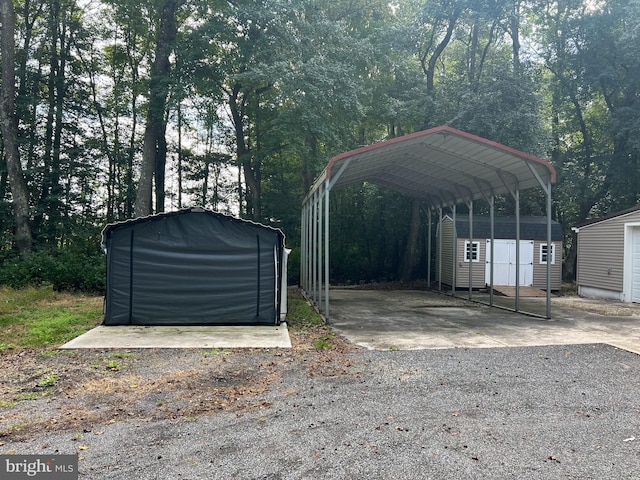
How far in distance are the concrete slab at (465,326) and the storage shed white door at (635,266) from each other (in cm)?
221

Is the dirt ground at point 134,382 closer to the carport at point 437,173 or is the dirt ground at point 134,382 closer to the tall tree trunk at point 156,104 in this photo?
the carport at point 437,173

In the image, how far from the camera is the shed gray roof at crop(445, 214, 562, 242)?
47.8ft

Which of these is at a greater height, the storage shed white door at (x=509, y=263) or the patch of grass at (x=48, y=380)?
the storage shed white door at (x=509, y=263)

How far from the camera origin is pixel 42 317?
7.87 metres

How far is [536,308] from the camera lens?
33.9ft

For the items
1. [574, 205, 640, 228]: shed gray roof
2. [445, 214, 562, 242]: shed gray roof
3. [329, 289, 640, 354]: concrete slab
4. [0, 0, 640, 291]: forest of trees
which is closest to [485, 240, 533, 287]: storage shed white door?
[445, 214, 562, 242]: shed gray roof

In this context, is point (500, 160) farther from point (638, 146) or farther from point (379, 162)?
point (638, 146)

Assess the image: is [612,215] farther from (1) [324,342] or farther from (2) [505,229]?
(1) [324,342]

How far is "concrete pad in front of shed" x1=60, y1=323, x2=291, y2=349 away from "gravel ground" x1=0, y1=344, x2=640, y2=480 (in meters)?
1.20

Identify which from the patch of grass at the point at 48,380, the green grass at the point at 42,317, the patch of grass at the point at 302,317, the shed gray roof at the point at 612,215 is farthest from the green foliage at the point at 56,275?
the shed gray roof at the point at 612,215

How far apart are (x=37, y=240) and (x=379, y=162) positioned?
444 inches

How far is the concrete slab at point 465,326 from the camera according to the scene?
6.34 meters

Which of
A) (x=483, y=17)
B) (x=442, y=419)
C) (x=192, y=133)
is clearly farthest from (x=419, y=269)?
(x=442, y=419)

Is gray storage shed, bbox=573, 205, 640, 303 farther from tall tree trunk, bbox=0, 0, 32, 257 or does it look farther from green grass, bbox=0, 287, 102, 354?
tall tree trunk, bbox=0, 0, 32, 257
